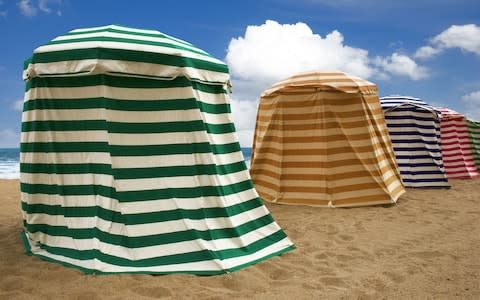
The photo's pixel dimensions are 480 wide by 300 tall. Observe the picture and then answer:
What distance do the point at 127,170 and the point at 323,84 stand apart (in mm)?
4404

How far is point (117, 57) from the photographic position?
3744 millimetres

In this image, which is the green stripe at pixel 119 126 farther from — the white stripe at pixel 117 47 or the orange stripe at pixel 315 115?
the orange stripe at pixel 315 115

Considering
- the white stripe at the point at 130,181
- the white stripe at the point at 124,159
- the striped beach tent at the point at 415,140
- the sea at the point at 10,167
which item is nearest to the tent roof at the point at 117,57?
the white stripe at the point at 124,159

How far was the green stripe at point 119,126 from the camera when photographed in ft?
12.6

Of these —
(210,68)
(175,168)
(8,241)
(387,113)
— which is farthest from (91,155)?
(387,113)

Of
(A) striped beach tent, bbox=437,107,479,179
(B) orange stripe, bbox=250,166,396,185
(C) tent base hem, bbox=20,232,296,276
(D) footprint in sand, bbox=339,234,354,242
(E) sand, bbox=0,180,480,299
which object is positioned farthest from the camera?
(A) striped beach tent, bbox=437,107,479,179

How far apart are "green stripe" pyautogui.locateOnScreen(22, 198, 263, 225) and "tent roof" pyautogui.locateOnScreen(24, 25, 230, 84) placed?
1.38m

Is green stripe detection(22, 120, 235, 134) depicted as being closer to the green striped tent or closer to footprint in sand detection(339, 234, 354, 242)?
the green striped tent

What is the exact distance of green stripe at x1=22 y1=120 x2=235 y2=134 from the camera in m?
3.83

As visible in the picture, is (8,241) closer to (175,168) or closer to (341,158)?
(175,168)

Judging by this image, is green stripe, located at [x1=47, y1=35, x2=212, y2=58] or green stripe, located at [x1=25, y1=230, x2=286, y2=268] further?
green stripe, located at [x1=47, y1=35, x2=212, y2=58]

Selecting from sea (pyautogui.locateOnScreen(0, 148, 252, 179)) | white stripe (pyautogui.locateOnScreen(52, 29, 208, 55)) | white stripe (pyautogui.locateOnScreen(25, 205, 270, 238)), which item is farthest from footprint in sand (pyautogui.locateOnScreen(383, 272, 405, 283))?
sea (pyautogui.locateOnScreen(0, 148, 252, 179))

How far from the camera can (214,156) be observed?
421cm

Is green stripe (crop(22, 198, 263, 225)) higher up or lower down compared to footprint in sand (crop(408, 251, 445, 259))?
A: higher up
